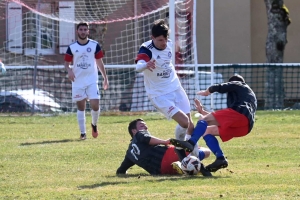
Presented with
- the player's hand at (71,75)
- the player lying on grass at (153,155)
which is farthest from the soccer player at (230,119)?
the player's hand at (71,75)

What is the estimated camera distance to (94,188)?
8039 millimetres

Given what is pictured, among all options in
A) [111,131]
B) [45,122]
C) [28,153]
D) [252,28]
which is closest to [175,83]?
[28,153]

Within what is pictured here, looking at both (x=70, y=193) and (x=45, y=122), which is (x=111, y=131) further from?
(x=70, y=193)

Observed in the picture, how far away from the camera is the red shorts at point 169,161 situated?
887cm

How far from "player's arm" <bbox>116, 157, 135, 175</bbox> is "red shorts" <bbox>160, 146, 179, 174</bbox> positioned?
0.40 m

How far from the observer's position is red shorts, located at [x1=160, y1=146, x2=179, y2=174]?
887 centimetres

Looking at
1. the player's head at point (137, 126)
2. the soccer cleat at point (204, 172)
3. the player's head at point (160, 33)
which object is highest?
the player's head at point (160, 33)

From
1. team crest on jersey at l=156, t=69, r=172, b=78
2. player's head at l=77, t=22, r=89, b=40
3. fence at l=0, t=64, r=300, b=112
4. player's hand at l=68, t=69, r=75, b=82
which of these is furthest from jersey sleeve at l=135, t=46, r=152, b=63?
fence at l=0, t=64, r=300, b=112

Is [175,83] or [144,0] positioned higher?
[144,0]

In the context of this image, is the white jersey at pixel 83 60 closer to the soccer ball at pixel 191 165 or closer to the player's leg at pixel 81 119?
the player's leg at pixel 81 119

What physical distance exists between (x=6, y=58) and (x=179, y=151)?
16.1 m

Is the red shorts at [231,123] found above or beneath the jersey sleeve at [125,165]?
above

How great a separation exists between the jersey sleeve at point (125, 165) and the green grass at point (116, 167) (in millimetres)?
135

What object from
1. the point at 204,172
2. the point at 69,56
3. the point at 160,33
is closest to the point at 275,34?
the point at 69,56
